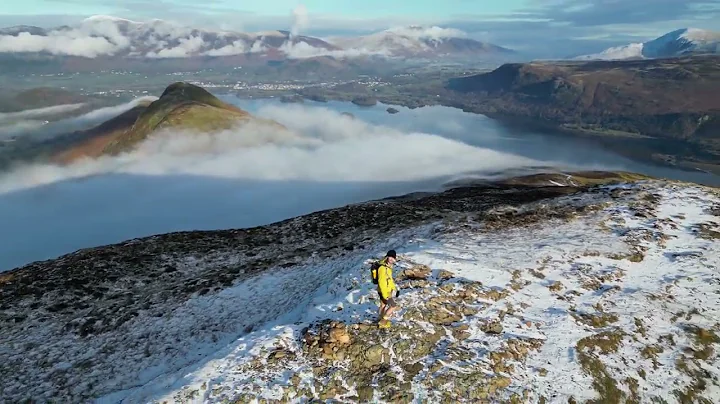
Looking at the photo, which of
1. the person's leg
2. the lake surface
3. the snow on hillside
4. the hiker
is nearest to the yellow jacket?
the hiker

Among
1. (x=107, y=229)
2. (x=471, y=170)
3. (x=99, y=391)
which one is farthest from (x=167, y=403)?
(x=471, y=170)

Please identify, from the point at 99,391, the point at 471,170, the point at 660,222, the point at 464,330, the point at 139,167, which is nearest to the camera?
the point at 464,330

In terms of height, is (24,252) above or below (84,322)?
below

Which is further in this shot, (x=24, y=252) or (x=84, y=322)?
(x=24, y=252)

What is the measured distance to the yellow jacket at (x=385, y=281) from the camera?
17.4 metres

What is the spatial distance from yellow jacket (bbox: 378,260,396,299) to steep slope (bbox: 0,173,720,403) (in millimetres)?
1480

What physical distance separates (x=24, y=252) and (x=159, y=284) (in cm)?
12117

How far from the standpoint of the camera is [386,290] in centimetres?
1753

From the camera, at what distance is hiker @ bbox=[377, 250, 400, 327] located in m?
17.4

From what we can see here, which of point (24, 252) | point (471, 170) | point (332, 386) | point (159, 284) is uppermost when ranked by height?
point (332, 386)

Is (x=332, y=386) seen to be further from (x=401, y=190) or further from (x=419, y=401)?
(x=401, y=190)

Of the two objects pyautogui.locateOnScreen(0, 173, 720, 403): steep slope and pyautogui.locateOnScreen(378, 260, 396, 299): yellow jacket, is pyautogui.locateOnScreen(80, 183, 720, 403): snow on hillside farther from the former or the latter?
pyautogui.locateOnScreen(378, 260, 396, 299): yellow jacket

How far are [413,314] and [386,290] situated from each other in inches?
75.7

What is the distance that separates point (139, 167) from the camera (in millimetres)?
189625
